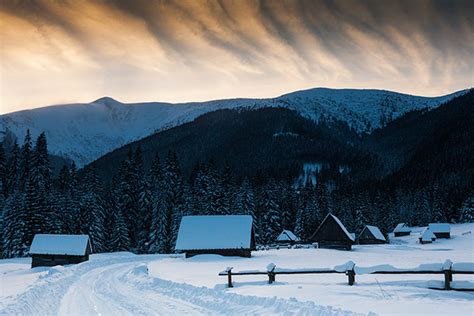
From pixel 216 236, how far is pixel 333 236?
2158cm

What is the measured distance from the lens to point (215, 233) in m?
53.9

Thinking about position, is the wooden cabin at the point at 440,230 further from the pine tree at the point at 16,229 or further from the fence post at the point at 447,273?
the fence post at the point at 447,273

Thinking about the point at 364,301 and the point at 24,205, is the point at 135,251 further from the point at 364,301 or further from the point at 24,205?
the point at 364,301

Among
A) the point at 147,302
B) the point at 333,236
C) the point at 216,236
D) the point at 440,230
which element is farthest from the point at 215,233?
the point at 440,230

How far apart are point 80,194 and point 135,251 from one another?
12.7 metres

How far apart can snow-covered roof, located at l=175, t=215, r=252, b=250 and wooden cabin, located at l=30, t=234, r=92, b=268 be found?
1155 cm

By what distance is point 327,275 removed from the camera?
2470 centimetres

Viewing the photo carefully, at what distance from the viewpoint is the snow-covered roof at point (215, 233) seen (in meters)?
52.0

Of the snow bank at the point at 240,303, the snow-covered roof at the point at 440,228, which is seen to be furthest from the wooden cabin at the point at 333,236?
the snow bank at the point at 240,303

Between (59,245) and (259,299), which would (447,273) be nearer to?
(259,299)

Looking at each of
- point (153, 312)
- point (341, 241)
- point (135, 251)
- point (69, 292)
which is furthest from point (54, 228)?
point (153, 312)

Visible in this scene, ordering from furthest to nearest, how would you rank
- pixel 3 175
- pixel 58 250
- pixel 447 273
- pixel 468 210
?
pixel 468 210
pixel 3 175
pixel 58 250
pixel 447 273

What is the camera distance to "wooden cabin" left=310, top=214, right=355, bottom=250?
66000 millimetres

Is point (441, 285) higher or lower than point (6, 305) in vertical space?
higher
